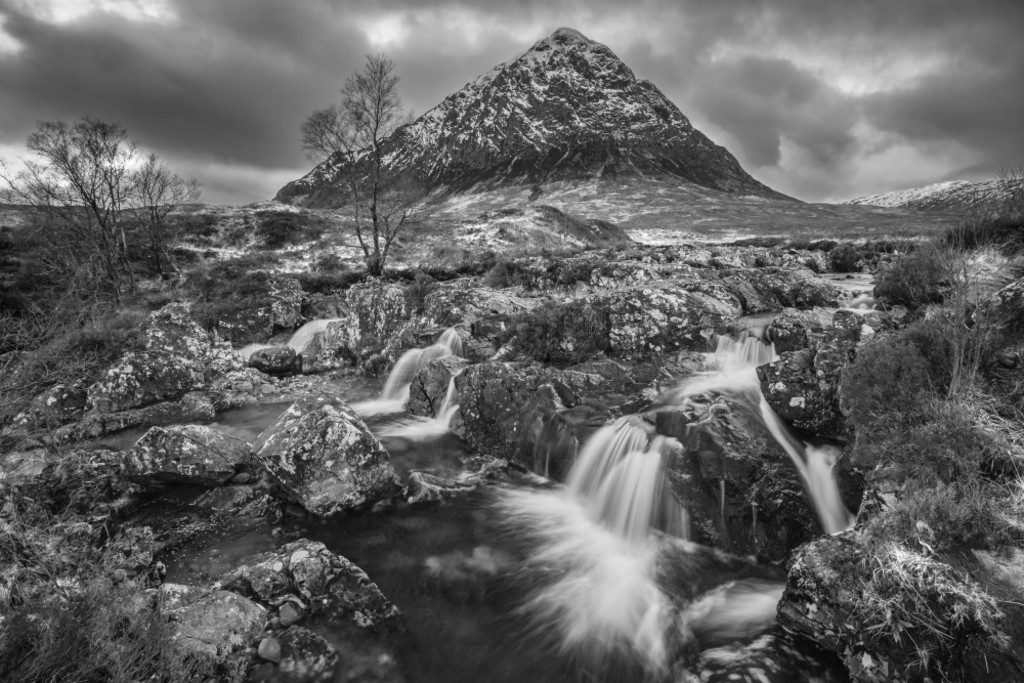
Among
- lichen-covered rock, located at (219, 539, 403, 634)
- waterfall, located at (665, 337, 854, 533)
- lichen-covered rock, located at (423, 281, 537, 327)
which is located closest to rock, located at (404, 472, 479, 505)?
lichen-covered rock, located at (219, 539, 403, 634)

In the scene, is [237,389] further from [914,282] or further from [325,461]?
[914,282]

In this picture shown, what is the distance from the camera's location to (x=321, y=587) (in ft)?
17.1

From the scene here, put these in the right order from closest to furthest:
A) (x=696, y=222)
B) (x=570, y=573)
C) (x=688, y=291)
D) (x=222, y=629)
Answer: (x=222, y=629) < (x=570, y=573) < (x=688, y=291) < (x=696, y=222)

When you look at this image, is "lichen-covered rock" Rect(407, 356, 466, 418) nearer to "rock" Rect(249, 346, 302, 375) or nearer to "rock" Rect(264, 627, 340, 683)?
"rock" Rect(249, 346, 302, 375)

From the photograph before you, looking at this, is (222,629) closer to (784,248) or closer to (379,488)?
(379,488)

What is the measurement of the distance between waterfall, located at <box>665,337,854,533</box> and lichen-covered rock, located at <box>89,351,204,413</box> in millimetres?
13570

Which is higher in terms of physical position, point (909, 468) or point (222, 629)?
point (909, 468)

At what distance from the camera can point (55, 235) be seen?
27.2 m

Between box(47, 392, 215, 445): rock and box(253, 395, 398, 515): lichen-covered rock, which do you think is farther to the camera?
box(47, 392, 215, 445): rock

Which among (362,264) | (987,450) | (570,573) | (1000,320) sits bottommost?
(570,573)

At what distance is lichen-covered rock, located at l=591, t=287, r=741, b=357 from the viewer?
11.4m

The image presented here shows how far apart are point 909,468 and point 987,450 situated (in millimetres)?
701

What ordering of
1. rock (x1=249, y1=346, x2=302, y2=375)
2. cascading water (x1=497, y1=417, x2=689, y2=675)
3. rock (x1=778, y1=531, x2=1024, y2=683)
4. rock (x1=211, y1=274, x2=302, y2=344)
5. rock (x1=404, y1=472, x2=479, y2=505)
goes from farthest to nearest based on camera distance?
1. rock (x1=211, y1=274, x2=302, y2=344)
2. rock (x1=249, y1=346, x2=302, y2=375)
3. rock (x1=404, y1=472, x2=479, y2=505)
4. cascading water (x1=497, y1=417, x2=689, y2=675)
5. rock (x1=778, y1=531, x2=1024, y2=683)

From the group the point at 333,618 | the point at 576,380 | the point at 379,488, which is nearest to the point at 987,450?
the point at 576,380
